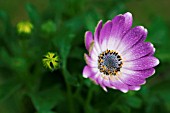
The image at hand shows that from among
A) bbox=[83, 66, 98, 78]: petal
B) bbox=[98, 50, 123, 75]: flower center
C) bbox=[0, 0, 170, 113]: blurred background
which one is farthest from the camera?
bbox=[0, 0, 170, 113]: blurred background

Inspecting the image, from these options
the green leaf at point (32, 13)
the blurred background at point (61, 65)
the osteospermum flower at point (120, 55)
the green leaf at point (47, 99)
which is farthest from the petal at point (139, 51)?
the green leaf at point (32, 13)

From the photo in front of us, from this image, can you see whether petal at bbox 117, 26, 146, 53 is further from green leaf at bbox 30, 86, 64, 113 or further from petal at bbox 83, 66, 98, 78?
green leaf at bbox 30, 86, 64, 113

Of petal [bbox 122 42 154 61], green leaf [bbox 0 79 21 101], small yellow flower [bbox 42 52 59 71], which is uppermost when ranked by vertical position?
green leaf [bbox 0 79 21 101]

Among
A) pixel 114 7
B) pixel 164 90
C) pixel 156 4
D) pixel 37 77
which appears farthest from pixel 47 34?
pixel 156 4

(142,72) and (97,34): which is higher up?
(97,34)

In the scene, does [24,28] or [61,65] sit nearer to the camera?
[61,65]

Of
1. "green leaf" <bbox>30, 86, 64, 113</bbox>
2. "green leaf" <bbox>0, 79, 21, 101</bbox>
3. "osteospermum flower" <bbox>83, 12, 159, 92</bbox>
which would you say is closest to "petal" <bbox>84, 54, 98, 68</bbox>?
"osteospermum flower" <bbox>83, 12, 159, 92</bbox>

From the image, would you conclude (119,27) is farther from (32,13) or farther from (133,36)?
(32,13)

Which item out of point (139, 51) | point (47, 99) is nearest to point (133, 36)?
point (139, 51)
